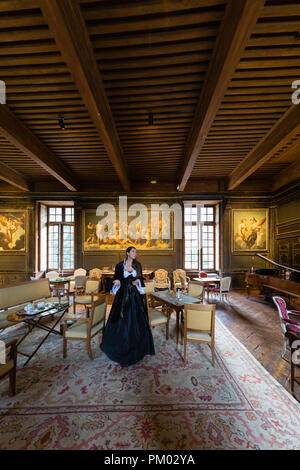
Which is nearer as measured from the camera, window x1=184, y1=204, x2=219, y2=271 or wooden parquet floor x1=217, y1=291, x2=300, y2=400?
wooden parquet floor x1=217, y1=291, x2=300, y2=400

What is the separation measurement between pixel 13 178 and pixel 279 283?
9458 millimetres

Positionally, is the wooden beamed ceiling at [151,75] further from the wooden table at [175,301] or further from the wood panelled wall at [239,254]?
the wooden table at [175,301]

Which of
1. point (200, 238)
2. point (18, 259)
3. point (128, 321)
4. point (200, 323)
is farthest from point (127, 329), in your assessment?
point (18, 259)

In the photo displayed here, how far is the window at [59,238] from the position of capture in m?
9.16

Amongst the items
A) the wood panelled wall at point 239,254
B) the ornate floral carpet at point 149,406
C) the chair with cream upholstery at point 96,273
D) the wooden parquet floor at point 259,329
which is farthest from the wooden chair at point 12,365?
the wood panelled wall at point 239,254

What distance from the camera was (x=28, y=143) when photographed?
473 cm

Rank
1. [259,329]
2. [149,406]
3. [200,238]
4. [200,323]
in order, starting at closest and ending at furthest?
[149,406]
[200,323]
[259,329]
[200,238]

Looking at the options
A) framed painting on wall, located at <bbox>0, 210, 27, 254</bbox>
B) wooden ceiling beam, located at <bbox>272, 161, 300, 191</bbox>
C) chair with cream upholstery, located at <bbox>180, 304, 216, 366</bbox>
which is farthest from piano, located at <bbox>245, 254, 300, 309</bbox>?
framed painting on wall, located at <bbox>0, 210, 27, 254</bbox>

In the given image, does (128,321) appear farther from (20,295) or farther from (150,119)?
(150,119)

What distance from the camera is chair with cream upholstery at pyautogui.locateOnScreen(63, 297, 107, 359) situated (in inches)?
118

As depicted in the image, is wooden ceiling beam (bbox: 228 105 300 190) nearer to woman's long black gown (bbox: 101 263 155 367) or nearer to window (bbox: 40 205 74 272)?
woman's long black gown (bbox: 101 263 155 367)

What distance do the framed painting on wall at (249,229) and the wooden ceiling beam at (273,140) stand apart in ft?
7.02

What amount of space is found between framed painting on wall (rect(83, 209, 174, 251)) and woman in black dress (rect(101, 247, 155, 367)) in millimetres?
5125
